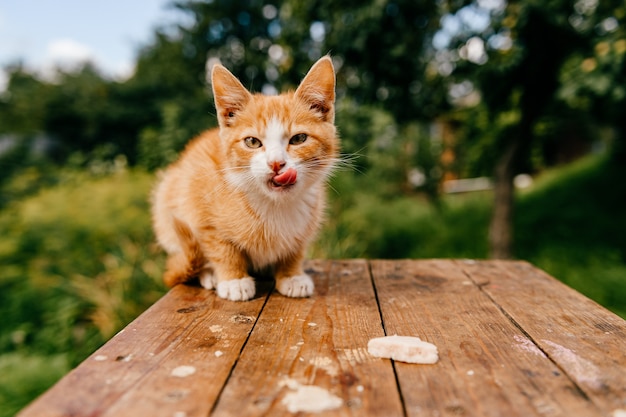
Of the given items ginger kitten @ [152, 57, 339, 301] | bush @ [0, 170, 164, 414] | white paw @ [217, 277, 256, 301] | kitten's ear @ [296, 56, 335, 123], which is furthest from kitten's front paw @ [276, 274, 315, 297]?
bush @ [0, 170, 164, 414]

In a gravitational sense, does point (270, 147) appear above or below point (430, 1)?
below

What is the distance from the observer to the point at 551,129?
947cm

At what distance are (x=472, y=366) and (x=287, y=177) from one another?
77 cm

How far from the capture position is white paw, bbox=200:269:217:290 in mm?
1743

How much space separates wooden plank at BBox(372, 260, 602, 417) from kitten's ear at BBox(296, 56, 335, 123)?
0.74m

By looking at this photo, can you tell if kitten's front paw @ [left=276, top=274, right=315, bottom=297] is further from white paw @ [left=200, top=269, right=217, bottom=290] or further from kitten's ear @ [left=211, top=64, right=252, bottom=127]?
kitten's ear @ [left=211, top=64, right=252, bottom=127]

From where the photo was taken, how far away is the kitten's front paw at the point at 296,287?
1623mm

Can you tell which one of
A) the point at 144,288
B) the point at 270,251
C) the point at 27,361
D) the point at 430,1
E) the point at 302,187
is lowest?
the point at 27,361

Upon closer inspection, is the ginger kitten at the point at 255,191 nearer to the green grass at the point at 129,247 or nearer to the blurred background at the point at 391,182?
the blurred background at the point at 391,182

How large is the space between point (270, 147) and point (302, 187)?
19 cm

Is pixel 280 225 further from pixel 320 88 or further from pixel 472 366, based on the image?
pixel 472 366

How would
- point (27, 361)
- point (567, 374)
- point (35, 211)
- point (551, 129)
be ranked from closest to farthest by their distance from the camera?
point (567, 374)
point (27, 361)
point (35, 211)
point (551, 129)

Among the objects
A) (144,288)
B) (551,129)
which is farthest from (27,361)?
(551,129)

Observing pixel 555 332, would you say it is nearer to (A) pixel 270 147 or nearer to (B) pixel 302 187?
(B) pixel 302 187
